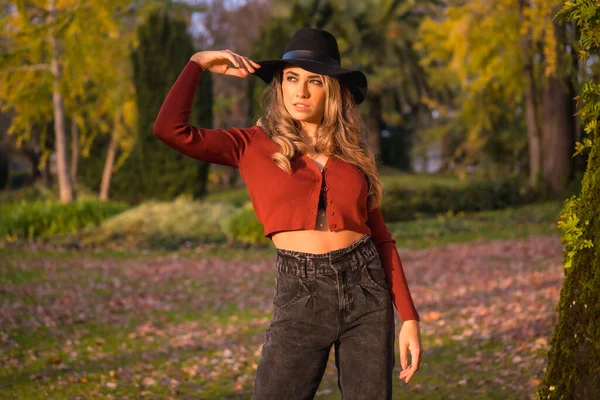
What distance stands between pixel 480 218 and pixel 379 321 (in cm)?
1749

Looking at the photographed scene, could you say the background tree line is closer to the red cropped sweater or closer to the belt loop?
the red cropped sweater

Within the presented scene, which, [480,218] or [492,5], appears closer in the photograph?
[492,5]

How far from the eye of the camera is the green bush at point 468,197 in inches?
838

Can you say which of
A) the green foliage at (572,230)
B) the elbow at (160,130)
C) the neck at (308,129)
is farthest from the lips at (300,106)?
the green foliage at (572,230)

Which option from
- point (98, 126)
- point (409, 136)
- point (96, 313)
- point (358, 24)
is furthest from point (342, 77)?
point (409, 136)

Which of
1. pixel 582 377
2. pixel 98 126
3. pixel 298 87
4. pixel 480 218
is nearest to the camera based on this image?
pixel 582 377

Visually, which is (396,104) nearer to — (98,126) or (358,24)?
(358,24)

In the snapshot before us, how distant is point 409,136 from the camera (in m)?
44.0

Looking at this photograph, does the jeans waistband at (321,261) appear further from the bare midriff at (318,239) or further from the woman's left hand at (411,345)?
the woman's left hand at (411,345)

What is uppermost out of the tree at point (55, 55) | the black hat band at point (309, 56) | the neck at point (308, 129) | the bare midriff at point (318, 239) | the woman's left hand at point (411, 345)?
the tree at point (55, 55)

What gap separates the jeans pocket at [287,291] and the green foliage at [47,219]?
14.5 meters

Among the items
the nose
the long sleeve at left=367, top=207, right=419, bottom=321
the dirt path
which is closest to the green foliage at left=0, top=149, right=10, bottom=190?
the dirt path

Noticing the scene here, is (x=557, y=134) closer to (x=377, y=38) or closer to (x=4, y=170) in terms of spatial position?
(x=377, y=38)

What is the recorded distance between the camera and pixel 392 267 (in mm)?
3152
